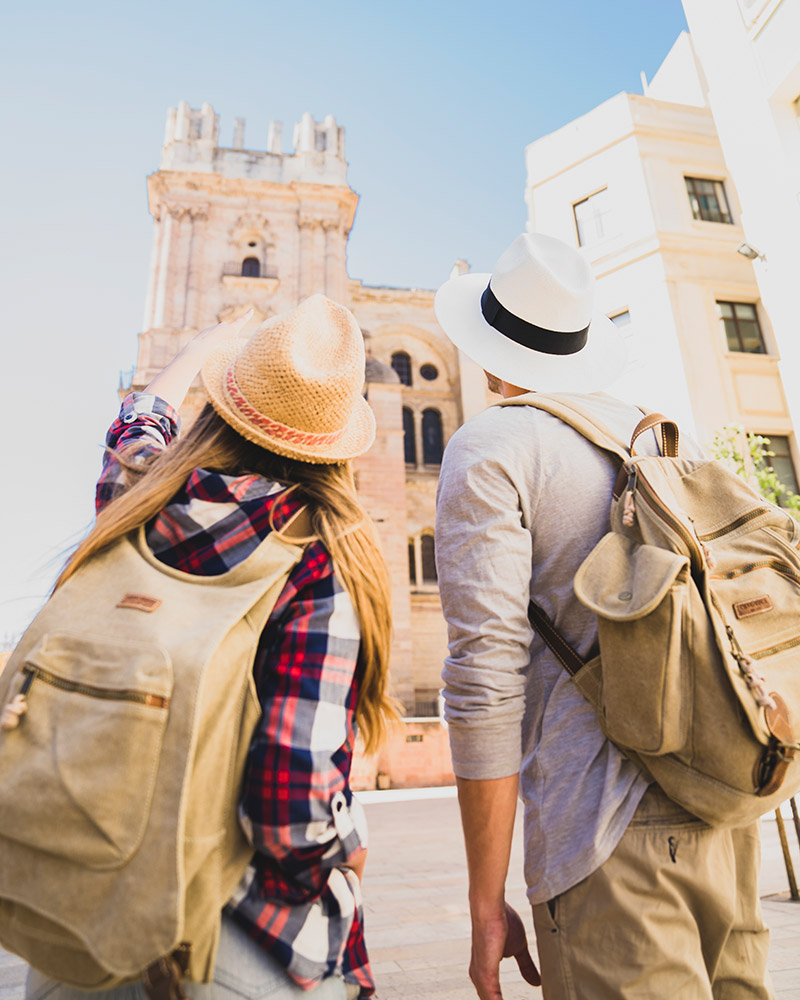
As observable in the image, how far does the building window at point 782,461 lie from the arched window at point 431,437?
13.9 metres

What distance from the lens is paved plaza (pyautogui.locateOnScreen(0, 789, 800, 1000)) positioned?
10.9 ft

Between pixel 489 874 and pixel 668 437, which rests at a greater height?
pixel 668 437

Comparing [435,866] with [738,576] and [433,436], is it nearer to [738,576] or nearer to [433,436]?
[738,576]

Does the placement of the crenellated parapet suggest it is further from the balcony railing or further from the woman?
the woman

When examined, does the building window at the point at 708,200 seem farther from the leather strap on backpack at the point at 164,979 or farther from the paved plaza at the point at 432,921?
the leather strap on backpack at the point at 164,979

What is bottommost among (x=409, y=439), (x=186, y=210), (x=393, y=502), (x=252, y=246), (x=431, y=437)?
(x=393, y=502)

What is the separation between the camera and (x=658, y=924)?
1.21 meters

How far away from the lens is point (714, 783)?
1207 millimetres

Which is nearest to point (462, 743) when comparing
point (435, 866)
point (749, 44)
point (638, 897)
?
point (638, 897)

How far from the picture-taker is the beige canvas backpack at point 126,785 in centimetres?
96

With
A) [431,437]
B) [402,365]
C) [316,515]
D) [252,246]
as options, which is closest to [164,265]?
[252,246]

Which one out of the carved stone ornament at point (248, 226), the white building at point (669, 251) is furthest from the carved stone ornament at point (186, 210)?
the white building at point (669, 251)

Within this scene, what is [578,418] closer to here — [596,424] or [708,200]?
[596,424]

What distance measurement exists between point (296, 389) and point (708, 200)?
58.8 ft
